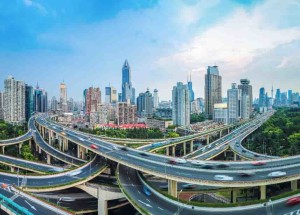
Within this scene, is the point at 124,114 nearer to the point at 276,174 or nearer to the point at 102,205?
the point at 102,205

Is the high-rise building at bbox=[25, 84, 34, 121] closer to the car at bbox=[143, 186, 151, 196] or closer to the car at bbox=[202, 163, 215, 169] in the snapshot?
the car at bbox=[143, 186, 151, 196]

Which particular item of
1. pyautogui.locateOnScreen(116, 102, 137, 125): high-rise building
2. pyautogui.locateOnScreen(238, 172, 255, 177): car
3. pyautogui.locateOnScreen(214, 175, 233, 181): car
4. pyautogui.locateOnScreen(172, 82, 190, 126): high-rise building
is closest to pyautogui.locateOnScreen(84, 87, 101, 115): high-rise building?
pyautogui.locateOnScreen(116, 102, 137, 125): high-rise building

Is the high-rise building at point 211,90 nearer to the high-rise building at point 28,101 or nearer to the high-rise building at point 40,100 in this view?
the high-rise building at point 28,101

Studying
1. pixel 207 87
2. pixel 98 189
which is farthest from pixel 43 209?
pixel 207 87

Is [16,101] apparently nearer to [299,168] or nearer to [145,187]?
[145,187]

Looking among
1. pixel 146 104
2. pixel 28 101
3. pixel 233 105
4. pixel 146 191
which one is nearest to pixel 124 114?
pixel 28 101

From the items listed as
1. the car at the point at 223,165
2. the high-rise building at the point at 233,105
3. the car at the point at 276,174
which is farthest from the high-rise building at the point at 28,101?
the car at the point at 276,174

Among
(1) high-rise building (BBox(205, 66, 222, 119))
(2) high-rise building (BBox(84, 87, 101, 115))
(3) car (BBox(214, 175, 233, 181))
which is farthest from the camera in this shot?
(1) high-rise building (BBox(205, 66, 222, 119))
